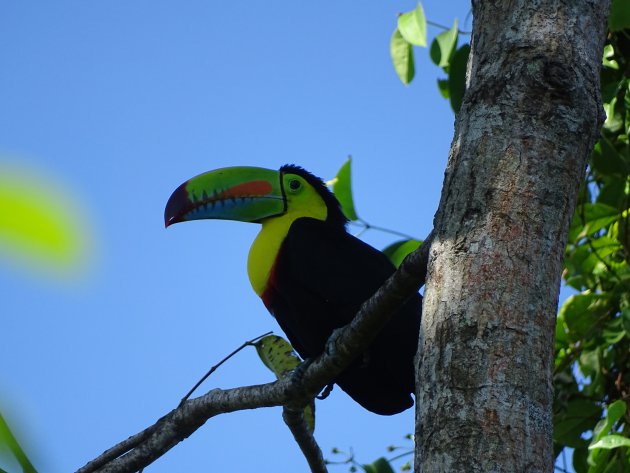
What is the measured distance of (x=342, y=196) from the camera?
411cm

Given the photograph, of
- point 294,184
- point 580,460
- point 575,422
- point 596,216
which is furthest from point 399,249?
point 580,460

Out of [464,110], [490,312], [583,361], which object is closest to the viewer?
[490,312]

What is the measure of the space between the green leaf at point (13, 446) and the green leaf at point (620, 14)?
299cm

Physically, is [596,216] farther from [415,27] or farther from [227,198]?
[227,198]

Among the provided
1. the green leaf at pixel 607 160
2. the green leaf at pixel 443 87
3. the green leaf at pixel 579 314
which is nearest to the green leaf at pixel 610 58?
the green leaf at pixel 607 160

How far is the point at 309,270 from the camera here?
147 inches

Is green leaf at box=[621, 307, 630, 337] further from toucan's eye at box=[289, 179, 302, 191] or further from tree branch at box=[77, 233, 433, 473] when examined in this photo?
toucan's eye at box=[289, 179, 302, 191]

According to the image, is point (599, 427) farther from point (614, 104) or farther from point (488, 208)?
point (488, 208)

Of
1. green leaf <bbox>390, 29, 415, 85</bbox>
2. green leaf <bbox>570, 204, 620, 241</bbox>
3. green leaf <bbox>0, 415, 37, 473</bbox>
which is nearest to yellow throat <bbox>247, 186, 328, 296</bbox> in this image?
green leaf <bbox>390, 29, 415, 85</bbox>

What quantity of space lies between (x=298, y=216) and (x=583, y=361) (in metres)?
1.58

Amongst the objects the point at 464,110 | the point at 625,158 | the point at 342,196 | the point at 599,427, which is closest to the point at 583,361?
the point at 599,427

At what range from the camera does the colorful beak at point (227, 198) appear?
4145 millimetres

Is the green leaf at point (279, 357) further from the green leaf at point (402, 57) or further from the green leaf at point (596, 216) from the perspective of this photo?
the green leaf at point (402, 57)

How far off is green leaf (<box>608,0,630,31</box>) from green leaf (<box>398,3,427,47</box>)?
99 centimetres
